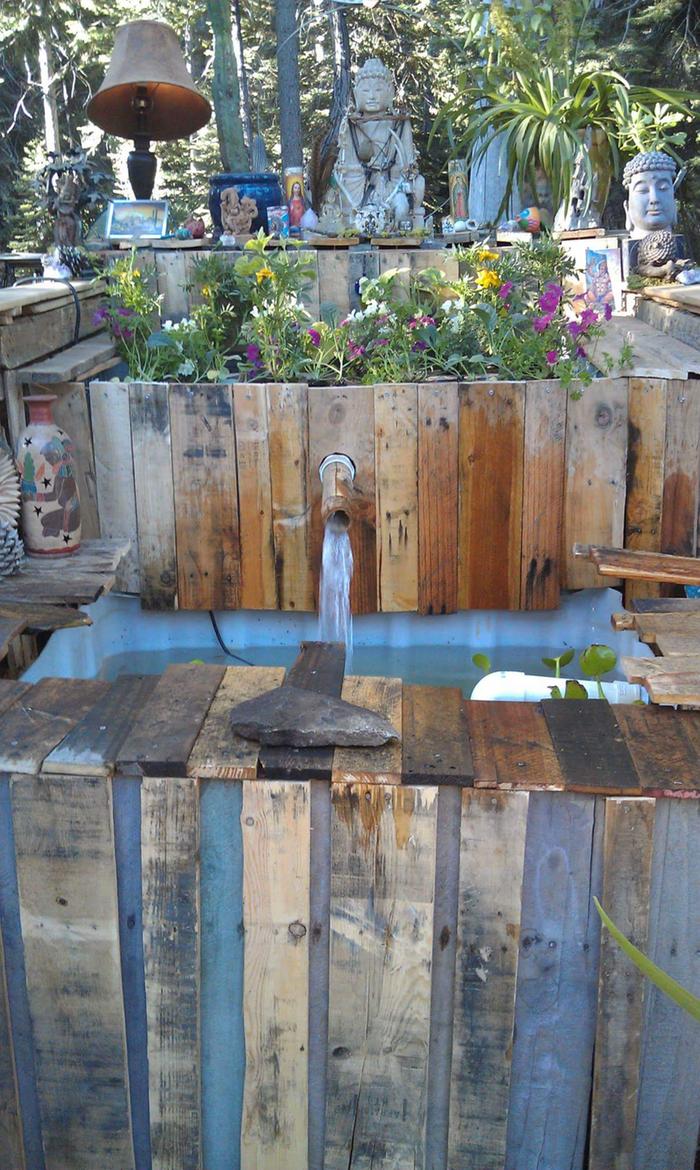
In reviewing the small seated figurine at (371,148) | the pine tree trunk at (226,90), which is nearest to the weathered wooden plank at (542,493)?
the small seated figurine at (371,148)

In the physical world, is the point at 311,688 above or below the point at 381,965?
above

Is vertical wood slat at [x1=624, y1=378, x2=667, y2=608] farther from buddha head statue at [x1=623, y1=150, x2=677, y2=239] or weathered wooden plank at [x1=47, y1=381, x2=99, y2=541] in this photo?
weathered wooden plank at [x1=47, y1=381, x2=99, y2=541]

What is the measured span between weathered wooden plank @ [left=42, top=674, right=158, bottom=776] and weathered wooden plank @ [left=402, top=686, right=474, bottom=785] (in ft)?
1.44

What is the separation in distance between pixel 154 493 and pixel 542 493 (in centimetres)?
121


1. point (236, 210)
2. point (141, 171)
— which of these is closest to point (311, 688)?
point (236, 210)

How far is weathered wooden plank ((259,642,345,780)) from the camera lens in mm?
1486

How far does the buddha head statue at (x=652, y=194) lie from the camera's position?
438 cm

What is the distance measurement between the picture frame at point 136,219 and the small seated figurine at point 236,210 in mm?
311

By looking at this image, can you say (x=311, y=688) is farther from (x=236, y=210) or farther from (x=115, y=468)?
(x=236, y=210)

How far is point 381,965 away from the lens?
1.51 m

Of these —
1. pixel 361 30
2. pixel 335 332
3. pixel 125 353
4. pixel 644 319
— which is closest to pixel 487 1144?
pixel 335 332

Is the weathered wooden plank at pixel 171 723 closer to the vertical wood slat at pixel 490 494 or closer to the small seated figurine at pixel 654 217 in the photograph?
the vertical wood slat at pixel 490 494

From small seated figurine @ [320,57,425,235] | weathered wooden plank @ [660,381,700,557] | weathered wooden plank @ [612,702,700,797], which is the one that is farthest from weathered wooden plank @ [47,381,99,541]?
small seated figurine @ [320,57,425,235]

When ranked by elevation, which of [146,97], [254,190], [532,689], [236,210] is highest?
[146,97]
